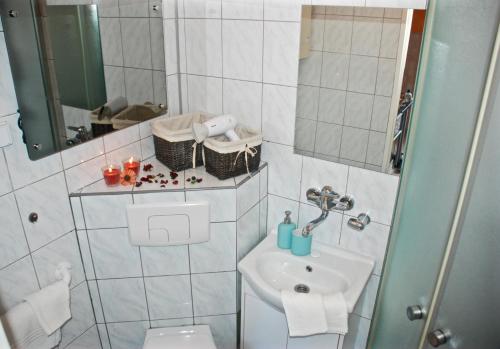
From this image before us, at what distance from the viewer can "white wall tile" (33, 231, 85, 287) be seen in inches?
61.3

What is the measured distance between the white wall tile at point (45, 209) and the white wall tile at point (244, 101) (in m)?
0.80

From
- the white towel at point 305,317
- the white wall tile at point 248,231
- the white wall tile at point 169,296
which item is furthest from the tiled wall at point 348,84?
the white wall tile at point 169,296

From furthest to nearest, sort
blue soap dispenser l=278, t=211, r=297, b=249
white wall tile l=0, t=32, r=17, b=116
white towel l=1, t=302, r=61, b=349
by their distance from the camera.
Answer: blue soap dispenser l=278, t=211, r=297, b=249 → white towel l=1, t=302, r=61, b=349 → white wall tile l=0, t=32, r=17, b=116

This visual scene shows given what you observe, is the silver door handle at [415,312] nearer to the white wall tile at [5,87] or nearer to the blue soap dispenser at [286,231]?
the blue soap dispenser at [286,231]

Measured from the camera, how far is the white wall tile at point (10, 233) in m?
1.40

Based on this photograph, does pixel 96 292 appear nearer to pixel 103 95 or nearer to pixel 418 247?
pixel 103 95

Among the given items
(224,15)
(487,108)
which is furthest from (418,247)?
Answer: (224,15)

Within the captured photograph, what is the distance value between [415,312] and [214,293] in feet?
3.49

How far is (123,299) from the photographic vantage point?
71.3 inches

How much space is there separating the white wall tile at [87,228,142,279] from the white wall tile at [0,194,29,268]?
0.87 ft

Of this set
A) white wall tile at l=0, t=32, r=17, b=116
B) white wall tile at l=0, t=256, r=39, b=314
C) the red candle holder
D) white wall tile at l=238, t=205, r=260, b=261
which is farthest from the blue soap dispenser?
white wall tile at l=0, t=32, r=17, b=116

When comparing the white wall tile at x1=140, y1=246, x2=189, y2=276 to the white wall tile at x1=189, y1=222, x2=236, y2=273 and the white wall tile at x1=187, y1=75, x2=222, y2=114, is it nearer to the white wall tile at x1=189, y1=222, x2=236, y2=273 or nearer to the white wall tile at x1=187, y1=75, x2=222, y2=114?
the white wall tile at x1=189, y1=222, x2=236, y2=273

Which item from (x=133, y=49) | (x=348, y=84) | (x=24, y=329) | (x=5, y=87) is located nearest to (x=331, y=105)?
(x=348, y=84)

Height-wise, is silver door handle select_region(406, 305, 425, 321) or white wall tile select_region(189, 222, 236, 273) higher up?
silver door handle select_region(406, 305, 425, 321)
